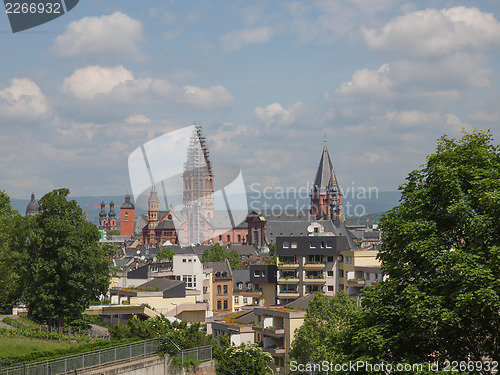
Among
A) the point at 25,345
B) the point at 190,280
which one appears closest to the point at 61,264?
the point at 25,345

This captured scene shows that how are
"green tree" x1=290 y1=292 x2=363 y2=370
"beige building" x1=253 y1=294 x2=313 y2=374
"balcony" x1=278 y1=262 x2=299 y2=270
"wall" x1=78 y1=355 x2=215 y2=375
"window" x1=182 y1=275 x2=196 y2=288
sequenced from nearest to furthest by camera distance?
1. "wall" x1=78 y1=355 x2=215 y2=375
2. "green tree" x1=290 y1=292 x2=363 y2=370
3. "beige building" x1=253 y1=294 x2=313 y2=374
4. "balcony" x1=278 y1=262 x2=299 y2=270
5. "window" x1=182 y1=275 x2=196 y2=288

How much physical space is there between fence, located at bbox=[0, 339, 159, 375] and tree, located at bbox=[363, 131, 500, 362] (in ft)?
41.6

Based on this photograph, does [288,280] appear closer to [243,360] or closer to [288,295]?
[288,295]

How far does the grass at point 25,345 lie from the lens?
36562 millimetres

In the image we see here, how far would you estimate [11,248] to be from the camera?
54781 mm

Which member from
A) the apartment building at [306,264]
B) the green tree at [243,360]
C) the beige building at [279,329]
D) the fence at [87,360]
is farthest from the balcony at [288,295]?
the fence at [87,360]

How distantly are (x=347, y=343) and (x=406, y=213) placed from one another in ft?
16.0

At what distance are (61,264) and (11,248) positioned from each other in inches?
251

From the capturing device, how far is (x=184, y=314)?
76.7 metres

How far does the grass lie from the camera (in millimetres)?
36562

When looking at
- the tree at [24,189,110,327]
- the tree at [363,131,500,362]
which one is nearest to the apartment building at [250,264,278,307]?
the tree at [24,189,110,327]

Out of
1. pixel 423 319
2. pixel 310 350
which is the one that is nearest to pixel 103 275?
pixel 310 350

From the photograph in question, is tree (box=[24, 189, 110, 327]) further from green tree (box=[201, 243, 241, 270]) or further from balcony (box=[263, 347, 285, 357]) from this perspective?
green tree (box=[201, 243, 241, 270])

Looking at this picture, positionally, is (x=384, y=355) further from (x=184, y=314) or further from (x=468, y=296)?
Answer: (x=184, y=314)
